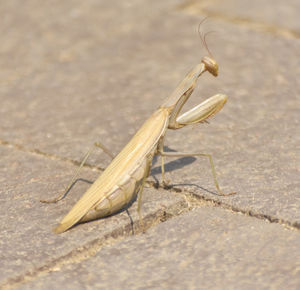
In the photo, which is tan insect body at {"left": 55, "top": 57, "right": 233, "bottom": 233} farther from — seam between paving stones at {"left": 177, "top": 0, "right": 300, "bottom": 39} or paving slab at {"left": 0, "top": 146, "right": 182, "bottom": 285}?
seam between paving stones at {"left": 177, "top": 0, "right": 300, "bottom": 39}

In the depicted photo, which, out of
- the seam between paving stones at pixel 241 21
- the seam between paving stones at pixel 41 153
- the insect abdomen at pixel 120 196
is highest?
the seam between paving stones at pixel 241 21

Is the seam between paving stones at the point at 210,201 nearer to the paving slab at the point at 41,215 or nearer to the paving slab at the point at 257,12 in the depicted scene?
the paving slab at the point at 41,215

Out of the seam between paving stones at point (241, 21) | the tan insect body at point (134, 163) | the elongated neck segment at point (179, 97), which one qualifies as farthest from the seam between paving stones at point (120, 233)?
the seam between paving stones at point (241, 21)

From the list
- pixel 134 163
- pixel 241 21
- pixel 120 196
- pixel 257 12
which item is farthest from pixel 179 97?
pixel 257 12

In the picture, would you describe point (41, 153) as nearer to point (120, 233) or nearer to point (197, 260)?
point (120, 233)

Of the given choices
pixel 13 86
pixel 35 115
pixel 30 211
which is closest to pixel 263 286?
pixel 30 211

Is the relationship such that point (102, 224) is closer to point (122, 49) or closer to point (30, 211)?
Answer: point (30, 211)
